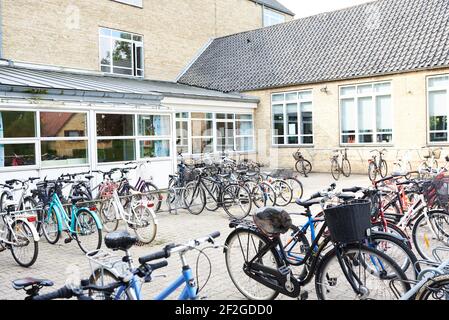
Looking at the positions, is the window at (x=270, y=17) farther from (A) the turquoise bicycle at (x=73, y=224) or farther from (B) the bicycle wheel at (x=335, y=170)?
(A) the turquoise bicycle at (x=73, y=224)

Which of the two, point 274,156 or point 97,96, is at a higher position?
point 97,96

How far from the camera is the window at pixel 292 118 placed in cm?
1816

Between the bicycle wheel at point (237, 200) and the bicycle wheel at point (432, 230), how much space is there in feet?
12.2

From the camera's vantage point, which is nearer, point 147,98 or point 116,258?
point 116,258

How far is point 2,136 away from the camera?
368 inches

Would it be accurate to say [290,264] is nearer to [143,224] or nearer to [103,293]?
[103,293]

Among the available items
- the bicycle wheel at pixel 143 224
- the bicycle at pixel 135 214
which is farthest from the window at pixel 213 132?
the bicycle wheel at pixel 143 224

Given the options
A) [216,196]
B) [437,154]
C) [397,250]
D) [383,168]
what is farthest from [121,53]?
[397,250]

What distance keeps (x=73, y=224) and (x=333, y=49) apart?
1438 cm

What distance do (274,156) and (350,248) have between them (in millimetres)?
15669

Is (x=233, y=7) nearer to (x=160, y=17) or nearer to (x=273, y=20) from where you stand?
(x=273, y=20)

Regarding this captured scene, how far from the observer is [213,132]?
1816 centimetres

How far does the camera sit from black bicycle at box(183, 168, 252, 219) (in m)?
8.81
